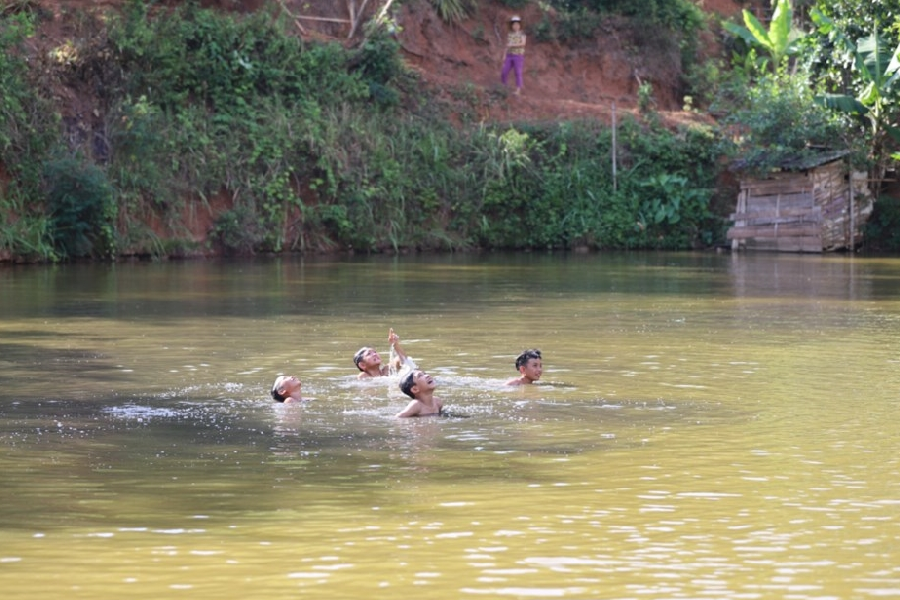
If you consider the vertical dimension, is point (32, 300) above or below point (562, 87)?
below

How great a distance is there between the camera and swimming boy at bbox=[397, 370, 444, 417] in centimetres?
1172

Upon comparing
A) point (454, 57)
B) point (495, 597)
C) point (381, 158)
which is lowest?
point (495, 597)

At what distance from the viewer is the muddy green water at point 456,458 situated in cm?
725

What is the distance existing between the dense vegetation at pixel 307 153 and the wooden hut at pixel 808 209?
2.95ft

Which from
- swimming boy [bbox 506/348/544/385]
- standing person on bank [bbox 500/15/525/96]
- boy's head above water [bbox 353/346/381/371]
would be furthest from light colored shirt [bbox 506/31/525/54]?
swimming boy [bbox 506/348/544/385]

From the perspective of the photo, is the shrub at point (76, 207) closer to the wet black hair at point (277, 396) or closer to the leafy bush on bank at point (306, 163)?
the leafy bush on bank at point (306, 163)

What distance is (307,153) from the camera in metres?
38.3

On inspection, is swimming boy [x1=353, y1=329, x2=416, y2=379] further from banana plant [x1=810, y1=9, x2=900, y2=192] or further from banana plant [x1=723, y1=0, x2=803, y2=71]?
banana plant [x1=723, y1=0, x2=803, y2=71]

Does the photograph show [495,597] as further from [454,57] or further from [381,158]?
[454,57]

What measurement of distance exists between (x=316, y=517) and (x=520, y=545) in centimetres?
124

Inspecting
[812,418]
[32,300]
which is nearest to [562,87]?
[32,300]

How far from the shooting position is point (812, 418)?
11602 millimetres

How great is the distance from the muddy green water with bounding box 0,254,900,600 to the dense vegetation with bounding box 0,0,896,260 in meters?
14.0

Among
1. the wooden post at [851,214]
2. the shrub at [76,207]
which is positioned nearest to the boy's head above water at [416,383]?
the shrub at [76,207]
